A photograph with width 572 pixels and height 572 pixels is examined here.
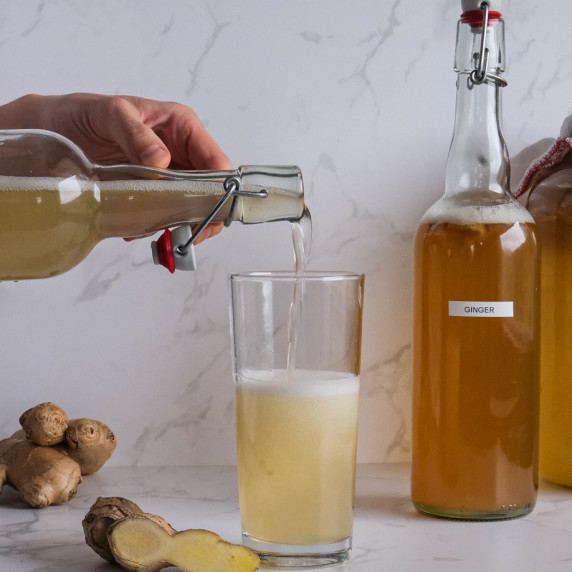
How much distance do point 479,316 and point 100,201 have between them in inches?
14.1

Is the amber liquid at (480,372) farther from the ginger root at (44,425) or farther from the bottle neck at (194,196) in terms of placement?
the ginger root at (44,425)

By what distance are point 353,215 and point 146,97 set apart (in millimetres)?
287

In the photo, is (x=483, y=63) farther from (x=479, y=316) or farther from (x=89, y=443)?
(x=89, y=443)

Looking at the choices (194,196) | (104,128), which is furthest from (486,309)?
(104,128)

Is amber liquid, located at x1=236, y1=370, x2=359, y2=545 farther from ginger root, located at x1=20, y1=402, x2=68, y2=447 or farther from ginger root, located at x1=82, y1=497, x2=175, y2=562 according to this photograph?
ginger root, located at x1=20, y1=402, x2=68, y2=447

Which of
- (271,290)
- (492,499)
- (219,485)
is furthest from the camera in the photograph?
(219,485)

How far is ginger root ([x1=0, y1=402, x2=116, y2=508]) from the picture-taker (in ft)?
2.73

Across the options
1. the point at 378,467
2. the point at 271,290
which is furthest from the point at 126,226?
the point at 378,467

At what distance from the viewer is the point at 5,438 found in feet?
3.18

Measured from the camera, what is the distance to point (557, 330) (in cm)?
90

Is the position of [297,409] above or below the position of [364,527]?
above

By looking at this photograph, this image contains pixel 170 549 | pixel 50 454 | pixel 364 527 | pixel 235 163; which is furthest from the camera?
pixel 235 163

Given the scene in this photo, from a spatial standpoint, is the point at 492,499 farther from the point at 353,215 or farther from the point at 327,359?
the point at 353,215

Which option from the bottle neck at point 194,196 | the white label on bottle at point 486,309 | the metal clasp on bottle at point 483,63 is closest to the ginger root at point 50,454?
the bottle neck at point 194,196
